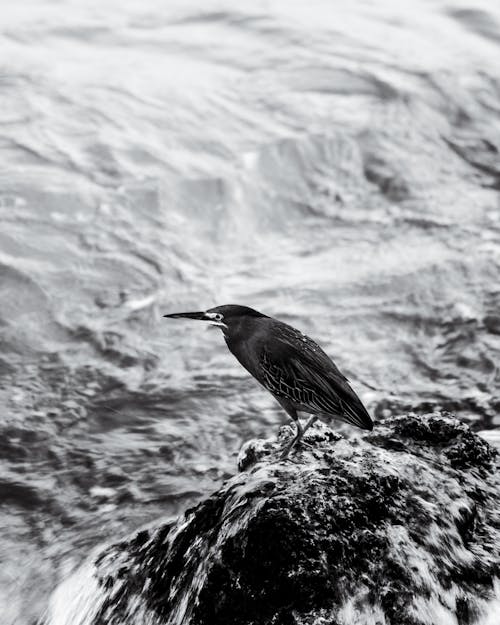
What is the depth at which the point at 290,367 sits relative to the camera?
14.0 ft

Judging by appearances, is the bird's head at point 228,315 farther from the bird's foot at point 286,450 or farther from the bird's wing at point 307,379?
the bird's foot at point 286,450

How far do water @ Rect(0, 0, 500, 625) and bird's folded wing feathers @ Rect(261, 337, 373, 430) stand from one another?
1206mm

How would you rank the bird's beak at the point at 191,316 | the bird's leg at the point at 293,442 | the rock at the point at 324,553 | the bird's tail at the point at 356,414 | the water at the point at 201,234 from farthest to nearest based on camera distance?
the water at the point at 201,234 < the bird's beak at the point at 191,316 < the bird's leg at the point at 293,442 < the bird's tail at the point at 356,414 < the rock at the point at 324,553

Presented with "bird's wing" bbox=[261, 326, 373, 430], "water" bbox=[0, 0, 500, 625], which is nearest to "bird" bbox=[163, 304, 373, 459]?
"bird's wing" bbox=[261, 326, 373, 430]

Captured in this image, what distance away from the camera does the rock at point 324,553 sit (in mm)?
3316

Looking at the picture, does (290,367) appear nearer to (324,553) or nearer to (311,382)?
(311,382)

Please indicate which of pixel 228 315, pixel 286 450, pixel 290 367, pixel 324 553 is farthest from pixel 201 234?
pixel 324 553

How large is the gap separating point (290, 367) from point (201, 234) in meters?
4.62

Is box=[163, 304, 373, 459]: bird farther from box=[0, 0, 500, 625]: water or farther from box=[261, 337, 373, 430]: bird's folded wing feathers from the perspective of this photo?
box=[0, 0, 500, 625]: water

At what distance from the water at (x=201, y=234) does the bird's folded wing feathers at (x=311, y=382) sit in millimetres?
1206

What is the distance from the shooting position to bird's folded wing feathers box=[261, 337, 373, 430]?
13.6ft

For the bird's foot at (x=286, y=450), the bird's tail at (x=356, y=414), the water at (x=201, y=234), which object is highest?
the bird's tail at (x=356, y=414)

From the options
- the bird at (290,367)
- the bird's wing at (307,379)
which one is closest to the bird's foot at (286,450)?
the bird at (290,367)

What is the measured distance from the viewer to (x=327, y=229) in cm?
900
